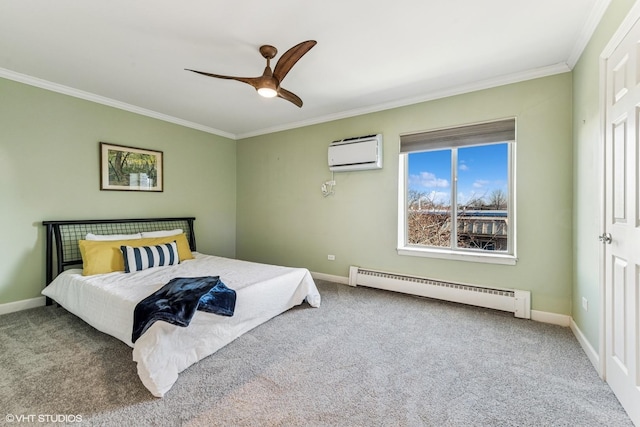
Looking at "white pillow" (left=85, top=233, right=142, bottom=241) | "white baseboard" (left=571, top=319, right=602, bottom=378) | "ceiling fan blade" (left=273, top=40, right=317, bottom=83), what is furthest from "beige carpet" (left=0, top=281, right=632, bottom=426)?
"ceiling fan blade" (left=273, top=40, right=317, bottom=83)

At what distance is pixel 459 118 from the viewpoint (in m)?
3.19

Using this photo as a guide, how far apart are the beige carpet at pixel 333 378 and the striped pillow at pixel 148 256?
0.69m

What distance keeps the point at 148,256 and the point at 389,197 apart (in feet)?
9.80

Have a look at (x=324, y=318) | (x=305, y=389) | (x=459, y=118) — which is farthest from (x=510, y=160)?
(x=305, y=389)

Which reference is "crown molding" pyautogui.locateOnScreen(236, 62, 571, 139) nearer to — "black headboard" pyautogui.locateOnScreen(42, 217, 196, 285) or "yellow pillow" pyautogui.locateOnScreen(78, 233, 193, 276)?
"black headboard" pyautogui.locateOnScreen(42, 217, 196, 285)

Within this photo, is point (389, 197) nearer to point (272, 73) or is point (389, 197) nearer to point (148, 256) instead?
point (272, 73)

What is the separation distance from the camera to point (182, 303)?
197cm

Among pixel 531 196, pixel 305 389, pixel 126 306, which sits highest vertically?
pixel 531 196

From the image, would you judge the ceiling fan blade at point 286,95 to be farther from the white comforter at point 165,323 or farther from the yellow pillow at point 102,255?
the yellow pillow at point 102,255

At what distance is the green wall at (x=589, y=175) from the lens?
A: 1.93 meters

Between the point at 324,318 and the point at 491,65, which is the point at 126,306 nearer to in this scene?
the point at 324,318

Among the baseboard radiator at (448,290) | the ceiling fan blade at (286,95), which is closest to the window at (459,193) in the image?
the baseboard radiator at (448,290)

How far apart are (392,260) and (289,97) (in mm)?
2356

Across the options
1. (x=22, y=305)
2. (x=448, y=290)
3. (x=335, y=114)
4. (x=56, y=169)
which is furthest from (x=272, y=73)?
(x=22, y=305)
